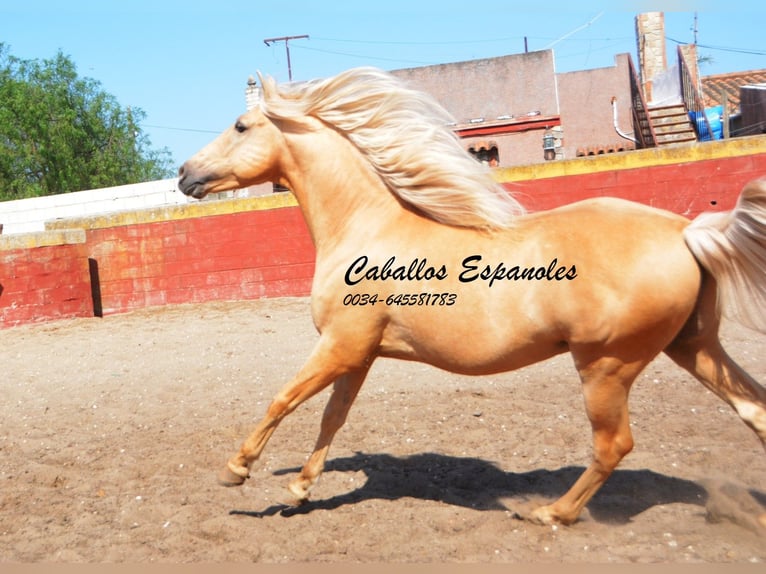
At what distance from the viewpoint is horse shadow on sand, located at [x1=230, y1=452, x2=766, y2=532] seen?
393cm

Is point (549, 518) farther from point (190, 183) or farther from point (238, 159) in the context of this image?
point (190, 183)

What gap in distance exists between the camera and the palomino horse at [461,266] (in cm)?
351

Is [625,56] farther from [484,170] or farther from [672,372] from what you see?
[484,170]

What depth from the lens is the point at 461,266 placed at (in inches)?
149

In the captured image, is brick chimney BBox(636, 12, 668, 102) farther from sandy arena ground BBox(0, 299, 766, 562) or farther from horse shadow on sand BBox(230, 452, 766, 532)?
horse shadow on sand BBox(230, 452, 766, 532)

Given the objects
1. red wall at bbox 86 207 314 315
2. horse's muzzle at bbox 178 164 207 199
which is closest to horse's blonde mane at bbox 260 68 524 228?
horse's muzzle at bbox 178 164 207 199

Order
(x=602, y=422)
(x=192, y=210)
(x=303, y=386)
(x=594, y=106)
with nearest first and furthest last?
(x=602, y=422)
(x=303, y=386)
(x=192, y=210)
(x=594, y=106)

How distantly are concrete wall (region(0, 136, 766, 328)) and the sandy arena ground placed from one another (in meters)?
2.94

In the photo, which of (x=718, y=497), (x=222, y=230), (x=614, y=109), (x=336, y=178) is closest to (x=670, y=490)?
(x=718, y=497)

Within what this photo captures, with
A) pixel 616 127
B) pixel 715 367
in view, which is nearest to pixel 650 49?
pixel 616 127

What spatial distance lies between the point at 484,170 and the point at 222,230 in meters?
8.51

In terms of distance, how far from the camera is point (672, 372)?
22.7 feet

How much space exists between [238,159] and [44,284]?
7552 mm

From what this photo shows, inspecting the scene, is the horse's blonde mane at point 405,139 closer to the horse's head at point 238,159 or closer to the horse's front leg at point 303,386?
the horse's head at point 238,159
